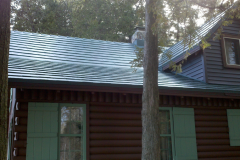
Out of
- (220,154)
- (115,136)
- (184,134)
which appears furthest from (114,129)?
(220,154)

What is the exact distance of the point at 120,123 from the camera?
7.19 m

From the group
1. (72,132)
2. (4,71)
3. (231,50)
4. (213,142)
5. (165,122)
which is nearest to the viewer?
(4,71)

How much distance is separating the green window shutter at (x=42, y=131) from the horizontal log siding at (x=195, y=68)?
4.99 metres

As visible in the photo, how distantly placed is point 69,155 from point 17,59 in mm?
3084

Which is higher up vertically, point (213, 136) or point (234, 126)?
point (234, 126)

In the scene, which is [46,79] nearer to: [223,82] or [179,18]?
[179,18]

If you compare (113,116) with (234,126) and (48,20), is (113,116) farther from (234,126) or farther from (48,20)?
(48,20)

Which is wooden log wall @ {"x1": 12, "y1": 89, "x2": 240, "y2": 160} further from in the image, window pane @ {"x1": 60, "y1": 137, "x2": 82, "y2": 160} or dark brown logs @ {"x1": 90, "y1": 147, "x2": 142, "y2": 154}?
window pane @ {"x1": 60, "y1": 137, "x2": 82, "y2": 160}

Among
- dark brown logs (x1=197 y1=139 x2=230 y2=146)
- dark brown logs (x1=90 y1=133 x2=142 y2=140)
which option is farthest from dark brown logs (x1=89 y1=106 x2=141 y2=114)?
dark brown logs (x1=197 y1=139 x2=230 y2=146)

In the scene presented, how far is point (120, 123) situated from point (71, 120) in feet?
4.19

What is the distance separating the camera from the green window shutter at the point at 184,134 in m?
7.60

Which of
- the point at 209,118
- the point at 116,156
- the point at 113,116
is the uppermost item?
the point at 113,116

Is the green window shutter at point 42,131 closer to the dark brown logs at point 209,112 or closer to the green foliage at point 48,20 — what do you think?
the dark brown logs at point 209,112

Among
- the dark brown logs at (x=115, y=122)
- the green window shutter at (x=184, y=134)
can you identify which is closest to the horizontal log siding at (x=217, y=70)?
the green window shutter at (x=184, y=134)
